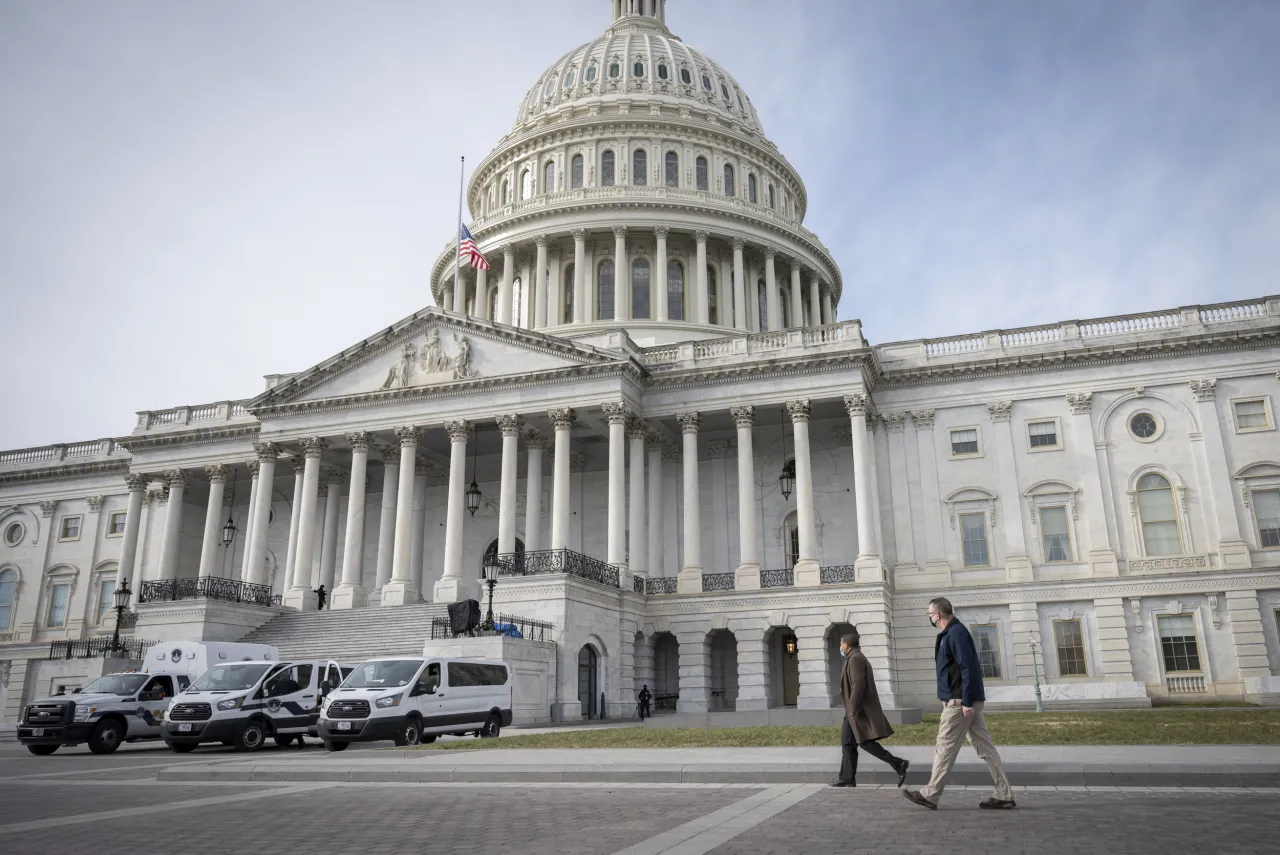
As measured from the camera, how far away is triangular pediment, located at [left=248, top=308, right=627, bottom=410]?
44.3 meters

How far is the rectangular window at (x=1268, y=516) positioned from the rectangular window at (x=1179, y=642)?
4.38 m

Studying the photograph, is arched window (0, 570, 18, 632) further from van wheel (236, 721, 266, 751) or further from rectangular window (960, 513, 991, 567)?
rectangular window (960, 513, 991, 567)

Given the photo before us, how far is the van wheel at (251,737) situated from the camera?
24.2 meters

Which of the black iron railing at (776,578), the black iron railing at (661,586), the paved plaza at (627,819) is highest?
the black iron railing at (776,578)

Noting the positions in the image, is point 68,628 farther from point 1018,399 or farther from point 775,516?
point 1018,399

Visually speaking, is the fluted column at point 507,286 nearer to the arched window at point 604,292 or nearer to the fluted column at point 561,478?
the arched window at point 604,292

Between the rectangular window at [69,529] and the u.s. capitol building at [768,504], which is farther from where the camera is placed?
the rectangular window at [69,529]

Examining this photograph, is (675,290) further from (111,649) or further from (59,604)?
(59,604)

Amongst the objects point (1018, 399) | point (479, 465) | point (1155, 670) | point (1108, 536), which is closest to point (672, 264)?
point (479, 465)

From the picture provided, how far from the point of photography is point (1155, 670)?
133 feet

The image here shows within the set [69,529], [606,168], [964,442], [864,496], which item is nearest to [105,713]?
[864,496]

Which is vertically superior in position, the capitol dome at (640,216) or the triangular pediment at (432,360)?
the capitol dome at (640,216)

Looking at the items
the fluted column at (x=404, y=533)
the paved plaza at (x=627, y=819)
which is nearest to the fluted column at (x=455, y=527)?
the fluted column at (x=404, y=533)

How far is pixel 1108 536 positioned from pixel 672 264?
3135 cm
